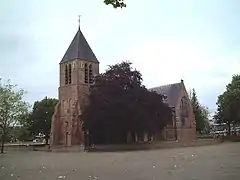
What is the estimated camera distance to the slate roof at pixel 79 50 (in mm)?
78812

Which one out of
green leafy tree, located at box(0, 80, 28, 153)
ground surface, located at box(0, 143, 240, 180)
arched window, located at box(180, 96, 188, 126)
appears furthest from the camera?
arched window, located at box(180, 96, 188, 126)

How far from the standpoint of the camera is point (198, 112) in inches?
4304

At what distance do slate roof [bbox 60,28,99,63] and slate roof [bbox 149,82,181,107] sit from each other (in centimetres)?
1618

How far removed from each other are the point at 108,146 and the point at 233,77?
1567 inches

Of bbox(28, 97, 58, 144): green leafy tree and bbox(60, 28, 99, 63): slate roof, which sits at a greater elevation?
bbox(60, 28, 99, 63): slate roof

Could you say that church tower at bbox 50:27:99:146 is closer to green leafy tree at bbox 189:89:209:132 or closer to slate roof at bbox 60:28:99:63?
slate roof at bbox 60:28:99:63

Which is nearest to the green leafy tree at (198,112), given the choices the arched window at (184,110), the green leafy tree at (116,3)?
the arched window at (184,110)

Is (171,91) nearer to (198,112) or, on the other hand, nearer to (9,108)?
(198,112)

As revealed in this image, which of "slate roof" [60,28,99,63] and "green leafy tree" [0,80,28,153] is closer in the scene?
"green leafy tree" [0,80,28,153]

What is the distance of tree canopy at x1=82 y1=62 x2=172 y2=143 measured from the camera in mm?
58781

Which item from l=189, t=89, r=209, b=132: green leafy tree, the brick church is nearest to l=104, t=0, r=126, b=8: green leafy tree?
the brick church

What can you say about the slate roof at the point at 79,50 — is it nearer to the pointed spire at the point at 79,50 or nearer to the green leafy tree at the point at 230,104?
the pointed spire at the point at 79,50

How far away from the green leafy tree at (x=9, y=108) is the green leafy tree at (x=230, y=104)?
4274cm

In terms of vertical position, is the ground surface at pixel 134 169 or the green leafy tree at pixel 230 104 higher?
the green leafy tree at pixel 230 104
